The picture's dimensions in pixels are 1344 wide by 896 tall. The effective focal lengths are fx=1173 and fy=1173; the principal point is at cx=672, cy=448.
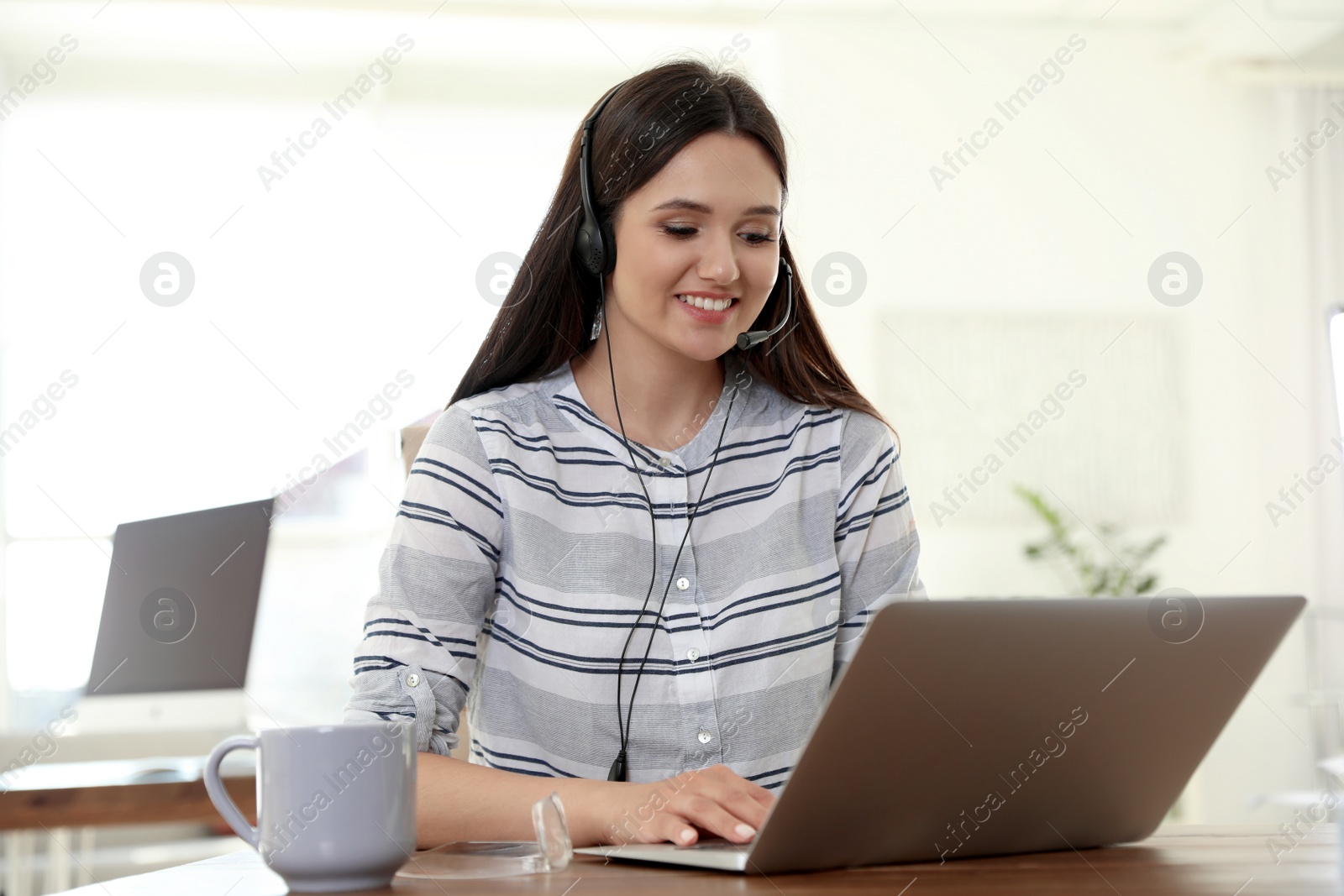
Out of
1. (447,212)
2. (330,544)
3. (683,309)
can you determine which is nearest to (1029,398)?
(447,212)

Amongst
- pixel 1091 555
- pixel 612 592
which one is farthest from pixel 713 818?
pixel 1091 555

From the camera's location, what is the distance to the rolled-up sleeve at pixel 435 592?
1104mm

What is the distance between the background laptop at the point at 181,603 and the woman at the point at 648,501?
0.69m

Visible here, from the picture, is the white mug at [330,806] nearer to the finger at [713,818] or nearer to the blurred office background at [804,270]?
the finger at [713,818]

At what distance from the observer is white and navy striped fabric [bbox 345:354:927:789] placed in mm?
1232

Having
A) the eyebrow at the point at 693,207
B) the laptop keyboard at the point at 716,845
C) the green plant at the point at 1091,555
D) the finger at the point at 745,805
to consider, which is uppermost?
the eyebrow at the point at 693,207

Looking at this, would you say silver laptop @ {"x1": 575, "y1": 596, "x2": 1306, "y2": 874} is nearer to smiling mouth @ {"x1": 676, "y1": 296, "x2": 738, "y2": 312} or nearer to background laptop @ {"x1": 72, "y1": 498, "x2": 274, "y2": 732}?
smiling mouth @ {"x1": 676, "y1": 296, "x2": 738, "y2": 312}

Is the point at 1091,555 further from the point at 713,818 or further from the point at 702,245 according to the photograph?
the point at 713,818

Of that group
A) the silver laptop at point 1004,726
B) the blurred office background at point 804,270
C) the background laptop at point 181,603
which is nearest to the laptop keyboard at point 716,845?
the silver laptop at point 1004,726

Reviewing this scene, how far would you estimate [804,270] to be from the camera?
4504mm

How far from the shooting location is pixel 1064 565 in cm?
428

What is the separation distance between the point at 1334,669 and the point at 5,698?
193 inches

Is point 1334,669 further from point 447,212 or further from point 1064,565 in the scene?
point 447,212

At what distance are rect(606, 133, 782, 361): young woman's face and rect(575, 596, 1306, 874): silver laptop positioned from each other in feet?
2.15
